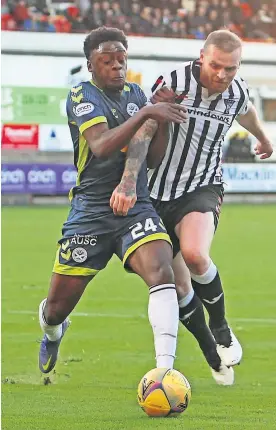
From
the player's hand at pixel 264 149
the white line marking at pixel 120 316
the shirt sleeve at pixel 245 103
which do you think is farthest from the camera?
the white line marking at pixel 120 316

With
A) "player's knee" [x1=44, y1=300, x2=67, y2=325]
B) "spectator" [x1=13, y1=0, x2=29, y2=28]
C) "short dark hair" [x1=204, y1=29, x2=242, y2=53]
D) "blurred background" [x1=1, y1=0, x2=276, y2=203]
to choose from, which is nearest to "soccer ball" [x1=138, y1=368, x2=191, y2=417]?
"player's knee" [x1=44, y1=300, x2=67, y2=325]

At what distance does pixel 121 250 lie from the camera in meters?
5.87

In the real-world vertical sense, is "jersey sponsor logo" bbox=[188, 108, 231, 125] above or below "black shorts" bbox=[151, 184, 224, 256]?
above

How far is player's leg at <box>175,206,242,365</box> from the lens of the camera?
6520mm

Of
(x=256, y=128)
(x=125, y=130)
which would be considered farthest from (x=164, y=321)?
(x=256, y=128)

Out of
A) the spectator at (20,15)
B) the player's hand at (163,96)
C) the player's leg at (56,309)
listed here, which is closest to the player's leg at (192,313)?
the player's leg at (56,309)

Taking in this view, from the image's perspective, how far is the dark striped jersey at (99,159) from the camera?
597 cm

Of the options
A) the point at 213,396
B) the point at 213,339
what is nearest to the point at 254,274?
the point at 213,339

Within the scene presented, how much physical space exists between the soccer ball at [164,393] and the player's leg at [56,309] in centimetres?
100

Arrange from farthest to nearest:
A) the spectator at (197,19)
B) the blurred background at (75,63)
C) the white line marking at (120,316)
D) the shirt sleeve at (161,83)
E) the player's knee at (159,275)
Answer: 1. the spectator at (197,19)
2. the blurred background at (75,63)
3. the white line marking at (120,316)
4. the shirt sleeve at (161,83)
5. the player's knee at (159,275)

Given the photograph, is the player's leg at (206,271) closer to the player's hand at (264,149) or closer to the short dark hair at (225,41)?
the player's hand at (264,149)

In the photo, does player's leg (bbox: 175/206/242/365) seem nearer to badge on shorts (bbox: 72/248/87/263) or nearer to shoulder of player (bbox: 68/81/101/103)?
badge on shorts (bbox: 72/248/87/263)

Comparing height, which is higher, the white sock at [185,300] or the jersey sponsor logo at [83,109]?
the jersey sponsor logo at [83,109]

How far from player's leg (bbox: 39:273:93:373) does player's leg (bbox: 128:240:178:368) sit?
0.52 m
